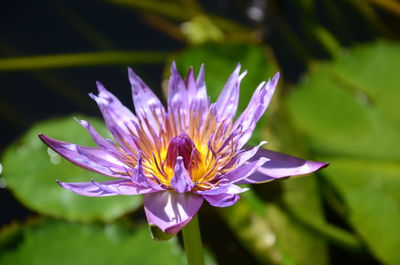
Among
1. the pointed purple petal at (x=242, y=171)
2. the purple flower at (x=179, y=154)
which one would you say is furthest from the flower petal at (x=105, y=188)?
the pointed purple petal at (x=242, y=171)

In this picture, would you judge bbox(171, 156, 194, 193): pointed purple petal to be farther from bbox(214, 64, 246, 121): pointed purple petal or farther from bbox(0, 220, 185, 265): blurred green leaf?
bbox(0, 220, 185, 265): blurred green leaf

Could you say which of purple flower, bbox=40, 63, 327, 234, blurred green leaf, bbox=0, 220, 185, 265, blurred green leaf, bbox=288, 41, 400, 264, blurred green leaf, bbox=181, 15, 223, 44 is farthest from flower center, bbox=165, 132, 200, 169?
blurred green leaf, bbox=181, 15, 223, 44

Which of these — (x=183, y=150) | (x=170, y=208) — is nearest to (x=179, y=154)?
(x=183, y=150)

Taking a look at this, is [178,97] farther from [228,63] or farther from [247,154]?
[228,63]

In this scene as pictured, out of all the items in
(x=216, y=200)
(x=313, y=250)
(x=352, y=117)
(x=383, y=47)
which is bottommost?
(x=313, y=250)

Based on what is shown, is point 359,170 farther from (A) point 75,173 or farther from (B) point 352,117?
(A) point 75,173

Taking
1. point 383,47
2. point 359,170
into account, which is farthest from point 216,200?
point 383,47

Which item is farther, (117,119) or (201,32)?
(201,32)
